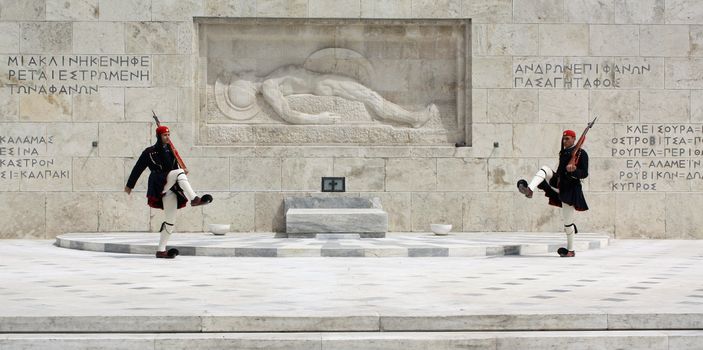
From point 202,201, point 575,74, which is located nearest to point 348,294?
point 202,201

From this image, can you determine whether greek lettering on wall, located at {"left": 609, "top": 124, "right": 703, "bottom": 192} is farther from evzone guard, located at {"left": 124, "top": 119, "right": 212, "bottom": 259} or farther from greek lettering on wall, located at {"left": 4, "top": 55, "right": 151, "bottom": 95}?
greek lettering on wall, located at {"left": 4, "top": 55, "right": 151, "bottom": 95}

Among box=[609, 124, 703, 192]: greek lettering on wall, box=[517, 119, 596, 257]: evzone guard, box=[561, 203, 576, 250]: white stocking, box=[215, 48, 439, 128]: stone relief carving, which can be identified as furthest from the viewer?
box=[215, 48, 439, 128]: stone relief carving

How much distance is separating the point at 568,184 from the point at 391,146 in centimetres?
527

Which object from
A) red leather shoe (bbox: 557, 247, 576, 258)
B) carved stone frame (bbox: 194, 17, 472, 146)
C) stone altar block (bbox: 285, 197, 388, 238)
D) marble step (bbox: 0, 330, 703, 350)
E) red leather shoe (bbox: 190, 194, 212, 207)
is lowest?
marble step (bbox: 0, 330, 703, 350)

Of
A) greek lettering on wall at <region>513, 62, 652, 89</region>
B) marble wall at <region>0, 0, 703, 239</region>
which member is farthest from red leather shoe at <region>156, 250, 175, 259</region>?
greek lettering on wall at <region>513, 62, 652, 89</region>

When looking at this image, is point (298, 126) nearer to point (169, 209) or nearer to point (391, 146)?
point (391, 146)

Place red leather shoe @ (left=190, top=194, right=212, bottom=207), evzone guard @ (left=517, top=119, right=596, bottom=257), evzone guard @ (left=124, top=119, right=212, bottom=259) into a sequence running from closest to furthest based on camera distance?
red leather shoe @ (left=190, top=194, right=212, bottom=207), evzone guard @ (left=124, top=119, right=212, bottom=259), evzone guard @ (left=517, top=119, right=596, bottom=257)

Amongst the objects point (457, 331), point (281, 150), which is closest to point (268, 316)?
point (457, 331)

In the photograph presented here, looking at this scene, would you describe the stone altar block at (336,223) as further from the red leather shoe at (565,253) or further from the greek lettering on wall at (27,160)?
the greek lettering on wall at (27,160)

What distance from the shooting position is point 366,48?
17.3 m

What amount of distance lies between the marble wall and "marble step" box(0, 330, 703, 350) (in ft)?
33.9

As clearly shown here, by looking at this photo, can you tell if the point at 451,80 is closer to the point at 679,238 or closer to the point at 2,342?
the point at 679,238

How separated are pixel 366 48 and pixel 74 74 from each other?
16.9 ft

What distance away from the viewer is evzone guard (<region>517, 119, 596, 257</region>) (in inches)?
477
